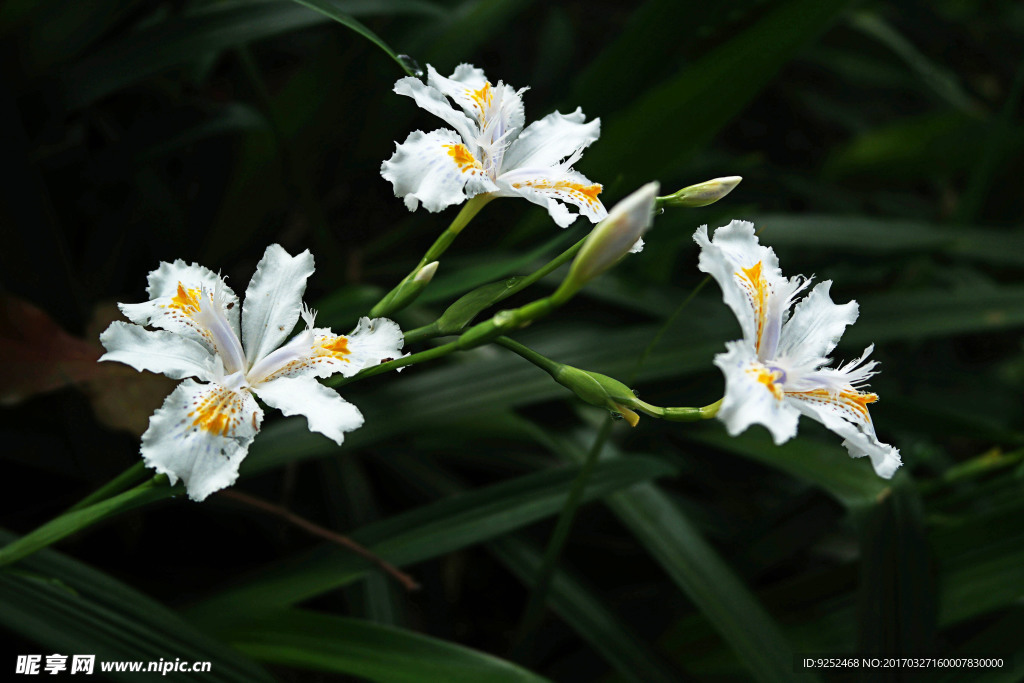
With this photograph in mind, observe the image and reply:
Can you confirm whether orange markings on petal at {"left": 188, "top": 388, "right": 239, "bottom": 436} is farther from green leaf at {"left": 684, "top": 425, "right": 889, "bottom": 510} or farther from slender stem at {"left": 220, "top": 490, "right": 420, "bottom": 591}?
green leaf at {"left": 684, "top": 425, "right": 889, "bottom": 510}

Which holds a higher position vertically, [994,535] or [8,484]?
[8,484]

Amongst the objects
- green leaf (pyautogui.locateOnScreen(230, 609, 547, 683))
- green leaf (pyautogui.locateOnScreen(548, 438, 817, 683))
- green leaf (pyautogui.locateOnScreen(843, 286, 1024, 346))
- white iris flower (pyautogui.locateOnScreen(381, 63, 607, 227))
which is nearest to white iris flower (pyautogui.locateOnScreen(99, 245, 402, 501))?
white iris flower (pyautogui.locateOnScreen(381, 63, 607, 227))

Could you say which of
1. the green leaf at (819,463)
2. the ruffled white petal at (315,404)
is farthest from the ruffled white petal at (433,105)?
the green leaf at (819,463)

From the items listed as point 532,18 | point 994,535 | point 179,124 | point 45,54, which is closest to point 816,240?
point 994,535

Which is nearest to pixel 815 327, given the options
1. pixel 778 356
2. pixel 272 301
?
pixel 778 356

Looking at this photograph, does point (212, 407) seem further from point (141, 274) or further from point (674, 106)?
point (674, 106)

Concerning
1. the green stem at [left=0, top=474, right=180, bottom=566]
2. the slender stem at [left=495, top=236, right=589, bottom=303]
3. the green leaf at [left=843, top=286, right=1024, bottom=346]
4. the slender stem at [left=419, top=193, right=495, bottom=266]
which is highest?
the green leaf at [left=843, top=286, right=1024, bottom=346]

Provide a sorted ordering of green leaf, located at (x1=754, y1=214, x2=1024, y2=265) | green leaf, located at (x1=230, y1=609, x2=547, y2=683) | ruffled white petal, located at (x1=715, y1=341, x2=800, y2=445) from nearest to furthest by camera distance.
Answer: ruffled white petal, located at (x1=715, y1=341, x2=800, y2=445) → green leaf, located at (x1=230, y1=609, x2=547, y2=683) → green leaf, located at (x1=754, y1=214, x2=1024, y2=265)
